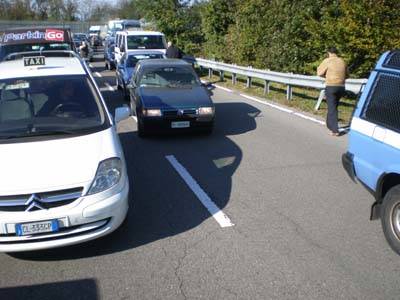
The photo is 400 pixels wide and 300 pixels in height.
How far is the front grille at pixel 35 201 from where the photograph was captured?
14.5 ft

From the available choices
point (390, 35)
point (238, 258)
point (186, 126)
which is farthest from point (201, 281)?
point (390, 35)

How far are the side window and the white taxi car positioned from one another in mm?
2737

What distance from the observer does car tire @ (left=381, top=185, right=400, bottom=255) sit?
4762mm

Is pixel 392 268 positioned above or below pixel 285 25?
below

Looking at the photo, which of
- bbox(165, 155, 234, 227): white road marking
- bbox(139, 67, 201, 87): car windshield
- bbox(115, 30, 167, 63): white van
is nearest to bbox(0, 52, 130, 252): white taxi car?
bbox(165, 155, 234, 227): white road marking

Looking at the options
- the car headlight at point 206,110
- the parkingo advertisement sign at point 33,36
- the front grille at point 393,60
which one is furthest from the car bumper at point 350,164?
the parkingo advertisement sign at point 33,36

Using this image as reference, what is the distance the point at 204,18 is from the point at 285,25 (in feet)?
33.0

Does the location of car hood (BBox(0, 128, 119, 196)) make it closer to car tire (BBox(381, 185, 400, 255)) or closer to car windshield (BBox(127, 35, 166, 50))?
car tire (BBox(381, 185, 400, 255))

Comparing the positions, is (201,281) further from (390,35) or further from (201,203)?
(390,35)

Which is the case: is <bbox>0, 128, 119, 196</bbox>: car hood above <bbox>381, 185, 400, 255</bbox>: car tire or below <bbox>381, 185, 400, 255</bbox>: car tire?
above

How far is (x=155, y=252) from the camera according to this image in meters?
4.93

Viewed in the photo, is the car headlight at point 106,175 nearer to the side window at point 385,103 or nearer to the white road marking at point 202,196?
the white road marking at point 202,196

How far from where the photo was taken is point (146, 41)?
21.6 metres

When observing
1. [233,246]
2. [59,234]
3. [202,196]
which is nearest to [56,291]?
[59,234]
